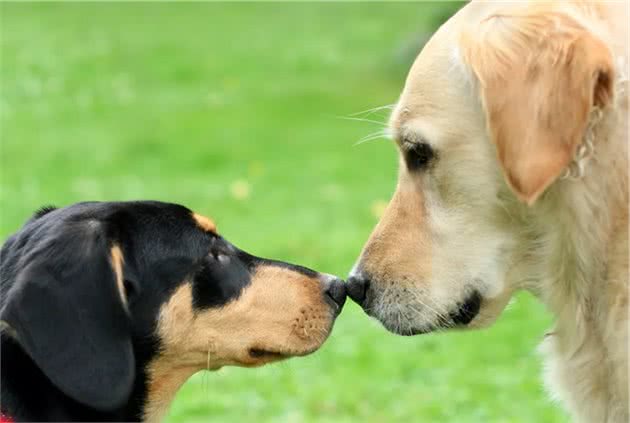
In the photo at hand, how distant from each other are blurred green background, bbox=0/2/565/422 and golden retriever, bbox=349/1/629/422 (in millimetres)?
496

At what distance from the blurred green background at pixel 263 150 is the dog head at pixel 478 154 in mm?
467

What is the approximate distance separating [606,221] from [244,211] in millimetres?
9708

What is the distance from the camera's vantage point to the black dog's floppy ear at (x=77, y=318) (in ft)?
11.8

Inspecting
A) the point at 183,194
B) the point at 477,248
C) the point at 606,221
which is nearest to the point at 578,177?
the point at 606,221

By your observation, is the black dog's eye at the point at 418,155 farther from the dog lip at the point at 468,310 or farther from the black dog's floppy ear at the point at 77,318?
the black dog's floppy ear at the point at 77,318

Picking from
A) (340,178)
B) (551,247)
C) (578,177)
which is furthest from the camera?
(340,178)

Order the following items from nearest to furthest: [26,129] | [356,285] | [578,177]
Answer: [578,177] → [356,285] → [26,129]

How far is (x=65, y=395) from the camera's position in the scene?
3820 millimetres

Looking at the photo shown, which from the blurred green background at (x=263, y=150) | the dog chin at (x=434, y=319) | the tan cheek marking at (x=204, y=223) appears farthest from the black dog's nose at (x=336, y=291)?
the blurred green background at (x=263, y=150)

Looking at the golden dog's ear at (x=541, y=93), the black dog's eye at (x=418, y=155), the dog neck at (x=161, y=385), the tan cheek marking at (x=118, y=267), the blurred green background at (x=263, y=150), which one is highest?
the golden dog's ear at (x=541, y=93)

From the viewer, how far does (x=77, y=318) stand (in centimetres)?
367

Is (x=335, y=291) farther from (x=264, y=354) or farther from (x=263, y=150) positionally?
(x=263, y=150)

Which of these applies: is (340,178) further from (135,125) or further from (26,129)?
(26,129)

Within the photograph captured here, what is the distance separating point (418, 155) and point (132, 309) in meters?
1.18
